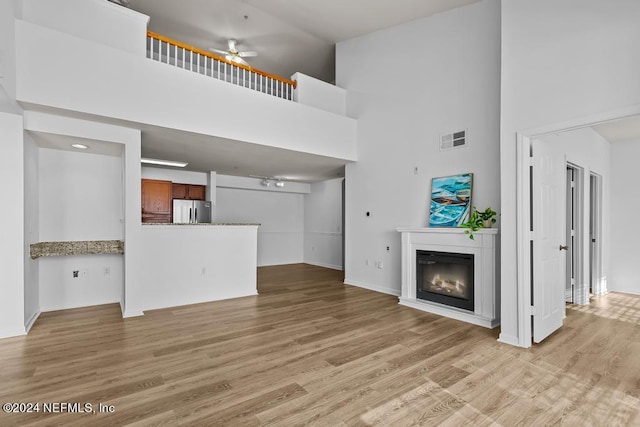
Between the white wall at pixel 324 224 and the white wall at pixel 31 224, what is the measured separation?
20.7ft

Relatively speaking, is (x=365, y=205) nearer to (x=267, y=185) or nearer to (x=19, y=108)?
(x=267, y=185)

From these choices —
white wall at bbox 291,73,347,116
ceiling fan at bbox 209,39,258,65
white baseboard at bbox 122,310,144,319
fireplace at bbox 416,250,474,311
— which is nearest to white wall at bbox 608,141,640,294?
fireplace at bbox 416,250,474,311

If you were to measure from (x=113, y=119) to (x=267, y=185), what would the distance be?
5.27 meters

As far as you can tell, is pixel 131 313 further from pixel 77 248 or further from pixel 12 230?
pixel 12 230

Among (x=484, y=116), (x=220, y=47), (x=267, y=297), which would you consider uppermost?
(x=220, y=47)

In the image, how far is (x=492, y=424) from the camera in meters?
1.91

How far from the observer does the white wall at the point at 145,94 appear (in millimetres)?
3268

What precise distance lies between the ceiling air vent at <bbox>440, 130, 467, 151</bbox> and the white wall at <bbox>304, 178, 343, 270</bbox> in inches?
164

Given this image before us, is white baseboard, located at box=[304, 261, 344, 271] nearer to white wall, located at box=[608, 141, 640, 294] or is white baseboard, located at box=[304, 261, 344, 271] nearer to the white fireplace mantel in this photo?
the white fireplace mantel

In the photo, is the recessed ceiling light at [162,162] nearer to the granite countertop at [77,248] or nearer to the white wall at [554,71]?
the granite countertop at [77,248]

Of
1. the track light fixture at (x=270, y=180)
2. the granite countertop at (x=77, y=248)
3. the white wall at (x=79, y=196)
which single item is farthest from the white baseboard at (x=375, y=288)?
the white wall at (x=79, y=196)

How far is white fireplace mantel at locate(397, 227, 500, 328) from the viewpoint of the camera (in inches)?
148

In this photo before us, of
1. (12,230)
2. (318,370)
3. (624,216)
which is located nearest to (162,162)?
(12,230)

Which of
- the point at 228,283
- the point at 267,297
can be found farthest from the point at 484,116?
the point at 228,283
